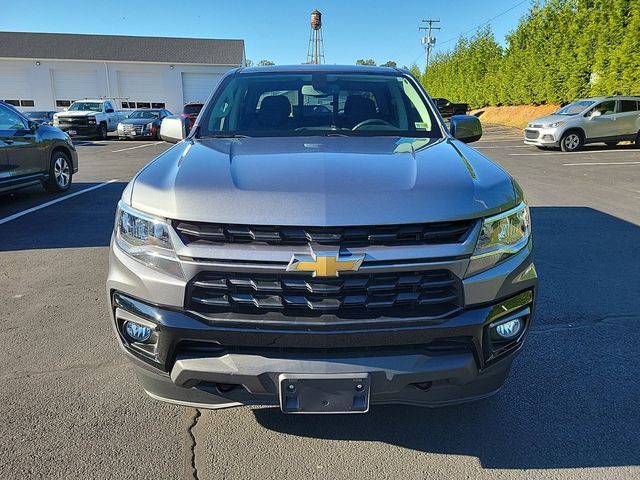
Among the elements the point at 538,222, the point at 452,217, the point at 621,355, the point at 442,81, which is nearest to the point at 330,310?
the point at 452,217

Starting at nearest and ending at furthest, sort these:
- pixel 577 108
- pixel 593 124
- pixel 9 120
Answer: pixel 9 120
pixel 593 124
pixel 577 108

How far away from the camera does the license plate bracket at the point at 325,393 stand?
192 cm

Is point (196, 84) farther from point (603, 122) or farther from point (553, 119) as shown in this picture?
point (603, 122)

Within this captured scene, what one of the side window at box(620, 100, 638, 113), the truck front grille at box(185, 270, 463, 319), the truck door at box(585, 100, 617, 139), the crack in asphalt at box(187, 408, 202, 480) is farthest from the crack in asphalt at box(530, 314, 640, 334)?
the side window at box(620, 100, 638, 113)

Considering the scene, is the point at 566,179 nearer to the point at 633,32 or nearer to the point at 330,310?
the point at 330,310

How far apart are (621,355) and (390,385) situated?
2175 millimetres

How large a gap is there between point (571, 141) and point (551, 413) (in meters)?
16.3

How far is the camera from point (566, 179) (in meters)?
10.9

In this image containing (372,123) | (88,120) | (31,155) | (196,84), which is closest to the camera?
(372,123)

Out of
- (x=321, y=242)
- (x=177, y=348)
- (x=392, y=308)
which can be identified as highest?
(x=321, y=242)

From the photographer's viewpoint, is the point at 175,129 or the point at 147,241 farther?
the point at 175,129

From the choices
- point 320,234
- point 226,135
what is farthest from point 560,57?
point 320,234

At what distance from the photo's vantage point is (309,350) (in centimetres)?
197

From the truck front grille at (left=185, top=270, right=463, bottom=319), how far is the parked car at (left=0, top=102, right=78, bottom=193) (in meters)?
6.79
